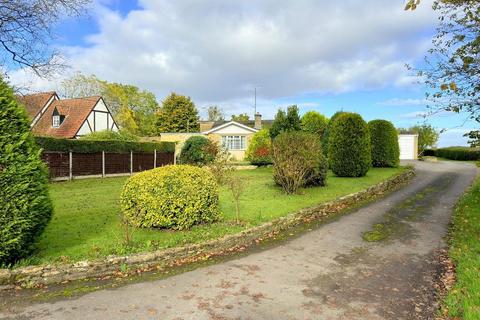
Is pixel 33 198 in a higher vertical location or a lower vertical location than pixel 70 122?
lower

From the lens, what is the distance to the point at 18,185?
5.16m

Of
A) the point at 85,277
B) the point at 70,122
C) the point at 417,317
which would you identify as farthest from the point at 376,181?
the point at 70,122

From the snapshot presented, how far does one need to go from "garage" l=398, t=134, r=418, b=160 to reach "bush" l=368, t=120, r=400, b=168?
54.8ft

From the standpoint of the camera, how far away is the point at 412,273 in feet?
19.1

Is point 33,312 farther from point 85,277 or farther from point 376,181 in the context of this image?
point 376,181

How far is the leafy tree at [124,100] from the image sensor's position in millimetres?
42875

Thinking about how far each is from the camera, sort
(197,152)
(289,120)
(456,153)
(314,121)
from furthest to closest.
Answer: (456,153), (314,121), (289,120), (197,152)

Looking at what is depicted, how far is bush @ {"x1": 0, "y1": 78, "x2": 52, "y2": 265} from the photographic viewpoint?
5.08 metres

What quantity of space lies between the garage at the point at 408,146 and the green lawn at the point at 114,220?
25174 millimetres

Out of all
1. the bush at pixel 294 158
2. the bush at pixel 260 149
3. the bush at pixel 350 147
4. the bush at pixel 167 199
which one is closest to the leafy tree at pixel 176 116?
the bush at pixel 260 149

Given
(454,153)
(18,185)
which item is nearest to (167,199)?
(18,185)

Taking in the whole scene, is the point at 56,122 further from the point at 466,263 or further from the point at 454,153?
the point at 454,153

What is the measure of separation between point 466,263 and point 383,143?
17.0m

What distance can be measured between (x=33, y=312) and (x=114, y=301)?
94cm
